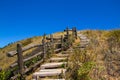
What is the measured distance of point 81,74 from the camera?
37.3ft

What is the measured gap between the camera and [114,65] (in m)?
13.9

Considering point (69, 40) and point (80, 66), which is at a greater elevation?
point (69, 40)

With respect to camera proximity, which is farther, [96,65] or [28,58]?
[28,58]

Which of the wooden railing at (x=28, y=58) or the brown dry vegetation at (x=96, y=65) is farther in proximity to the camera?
the wooden railing at (x=28, y=58)

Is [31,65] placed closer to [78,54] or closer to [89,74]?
[78,54]

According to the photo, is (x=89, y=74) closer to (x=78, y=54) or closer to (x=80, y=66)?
(x=80, y=66)

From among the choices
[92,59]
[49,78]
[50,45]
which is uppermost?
[50,45]

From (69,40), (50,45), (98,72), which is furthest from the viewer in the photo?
(69,40)

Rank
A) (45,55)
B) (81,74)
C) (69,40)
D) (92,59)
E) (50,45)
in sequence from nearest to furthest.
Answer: (81,74) → (92,59) → (45,55) → (50,45) → (69,40)

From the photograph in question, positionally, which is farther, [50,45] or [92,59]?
[50,45]

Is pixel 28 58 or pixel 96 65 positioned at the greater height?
pixel 28 58

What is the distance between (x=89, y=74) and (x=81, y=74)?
0.66 meters

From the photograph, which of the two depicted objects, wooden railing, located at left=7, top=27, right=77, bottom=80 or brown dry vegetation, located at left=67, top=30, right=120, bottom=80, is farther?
wooden railing, located at left=7, top=27, right=77, bottom=80

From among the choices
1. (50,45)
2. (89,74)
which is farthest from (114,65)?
(50,45)
